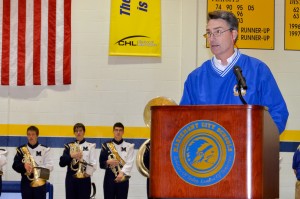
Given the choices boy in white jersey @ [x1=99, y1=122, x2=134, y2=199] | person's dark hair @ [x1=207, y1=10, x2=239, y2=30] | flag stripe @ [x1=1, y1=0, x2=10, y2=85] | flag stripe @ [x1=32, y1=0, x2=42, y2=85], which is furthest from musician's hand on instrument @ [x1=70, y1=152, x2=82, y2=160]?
person's dark hair @ [x1=207, y1=10, x2=239, y2=30]

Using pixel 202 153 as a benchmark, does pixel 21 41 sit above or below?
above

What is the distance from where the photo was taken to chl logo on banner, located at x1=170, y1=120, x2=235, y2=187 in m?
2.57

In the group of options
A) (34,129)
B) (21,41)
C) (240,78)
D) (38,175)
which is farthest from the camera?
(21,41)

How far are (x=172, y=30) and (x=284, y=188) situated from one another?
4.15m

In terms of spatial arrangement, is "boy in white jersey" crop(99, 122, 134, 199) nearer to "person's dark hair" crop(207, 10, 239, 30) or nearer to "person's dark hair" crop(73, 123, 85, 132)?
"person's dark hair" crop(73, 123, 85, 132)

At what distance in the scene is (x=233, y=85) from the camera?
10.6 feet

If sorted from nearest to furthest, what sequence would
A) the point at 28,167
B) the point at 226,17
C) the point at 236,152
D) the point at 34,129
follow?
the point at 236,152 → the point at 226,17 → the point at 28,167 → the point at 34,129

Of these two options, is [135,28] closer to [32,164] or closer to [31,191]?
[32,164]

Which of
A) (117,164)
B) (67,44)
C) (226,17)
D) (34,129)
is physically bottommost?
(117,164)

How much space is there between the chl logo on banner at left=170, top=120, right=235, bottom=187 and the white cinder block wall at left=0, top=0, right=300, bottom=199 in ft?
32.1

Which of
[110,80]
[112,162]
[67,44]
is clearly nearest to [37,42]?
[67,44]

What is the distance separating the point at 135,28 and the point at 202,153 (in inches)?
391

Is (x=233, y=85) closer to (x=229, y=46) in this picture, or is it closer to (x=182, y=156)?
(x=229, y=46)

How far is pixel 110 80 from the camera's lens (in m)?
12.5
